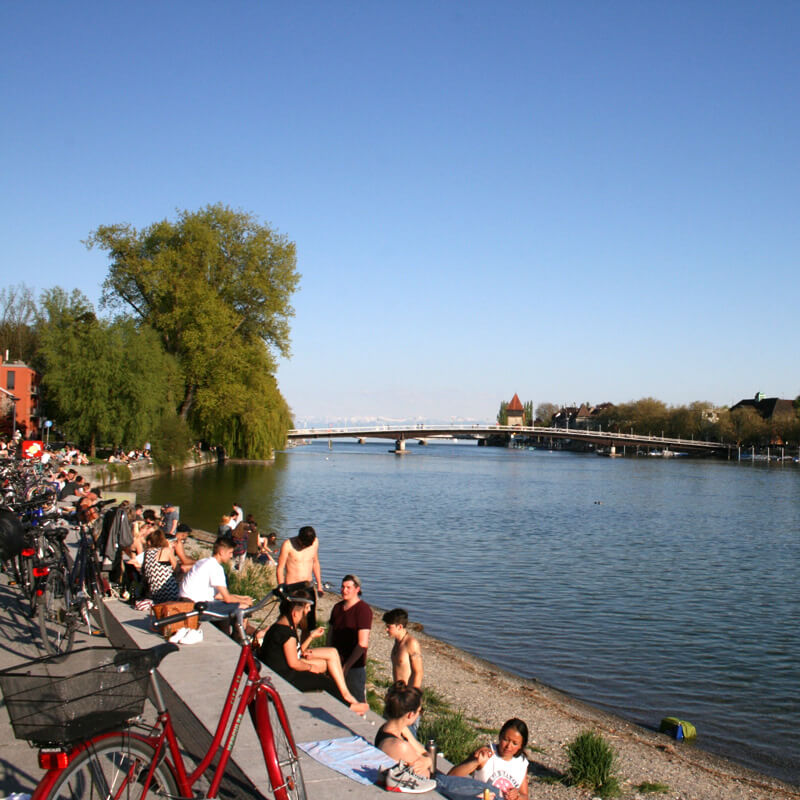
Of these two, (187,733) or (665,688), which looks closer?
(187,733)

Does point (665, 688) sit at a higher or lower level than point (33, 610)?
lower

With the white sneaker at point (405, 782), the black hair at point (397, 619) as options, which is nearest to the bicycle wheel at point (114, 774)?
the white sneaker at point (405, 782)

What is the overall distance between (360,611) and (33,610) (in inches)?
135

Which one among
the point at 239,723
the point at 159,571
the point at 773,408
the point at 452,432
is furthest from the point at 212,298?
the point at 773,408

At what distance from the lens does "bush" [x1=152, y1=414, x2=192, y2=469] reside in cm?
4525

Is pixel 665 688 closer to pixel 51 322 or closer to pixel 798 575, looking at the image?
pixel 798 575

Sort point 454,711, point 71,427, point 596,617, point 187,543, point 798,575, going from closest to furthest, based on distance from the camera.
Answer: point 454,711, point 596,617, point 187,543, point 798,575, point 71,427

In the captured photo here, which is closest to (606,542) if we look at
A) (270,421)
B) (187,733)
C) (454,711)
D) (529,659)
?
(529,659)

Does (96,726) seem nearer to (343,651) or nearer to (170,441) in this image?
(343,651)

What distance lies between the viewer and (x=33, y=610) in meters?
8.56

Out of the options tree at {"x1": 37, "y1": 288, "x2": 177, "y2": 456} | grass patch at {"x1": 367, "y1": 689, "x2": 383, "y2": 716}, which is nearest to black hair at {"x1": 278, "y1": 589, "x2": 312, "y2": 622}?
grass patch at {"x1": 367, "y1": 689, "x2": 383, "y2": 716}

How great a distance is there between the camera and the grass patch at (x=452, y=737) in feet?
23.6

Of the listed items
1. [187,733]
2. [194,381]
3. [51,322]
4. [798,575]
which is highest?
[51,322]

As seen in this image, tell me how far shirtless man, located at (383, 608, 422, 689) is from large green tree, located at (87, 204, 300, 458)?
129 feet
